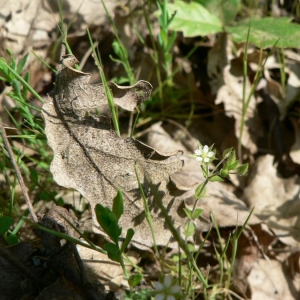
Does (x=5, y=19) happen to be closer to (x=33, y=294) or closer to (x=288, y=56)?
(x=288, y=56)

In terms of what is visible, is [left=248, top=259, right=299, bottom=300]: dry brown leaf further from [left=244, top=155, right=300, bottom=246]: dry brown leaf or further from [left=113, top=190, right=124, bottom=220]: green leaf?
[left=113, top=190, right=124, bottom=220]: green leaf

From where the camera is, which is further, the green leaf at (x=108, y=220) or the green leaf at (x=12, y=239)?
the green leaf at (x=12, y=239)

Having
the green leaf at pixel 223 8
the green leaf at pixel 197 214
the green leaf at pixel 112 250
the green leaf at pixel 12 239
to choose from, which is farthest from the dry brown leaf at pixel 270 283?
the green leaf at pixel 223 8

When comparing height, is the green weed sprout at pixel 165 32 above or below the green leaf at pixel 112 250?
above

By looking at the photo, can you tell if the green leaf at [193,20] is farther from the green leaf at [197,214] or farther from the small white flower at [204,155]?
the green leaf at [197,214]

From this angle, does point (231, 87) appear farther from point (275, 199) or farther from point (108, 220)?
point (108, 220)

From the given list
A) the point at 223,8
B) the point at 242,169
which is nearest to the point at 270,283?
the point at 242,169
